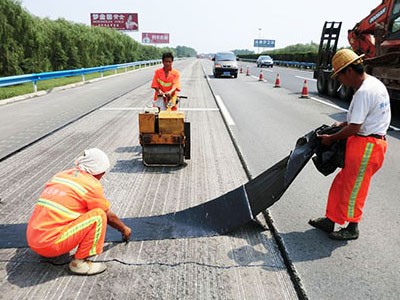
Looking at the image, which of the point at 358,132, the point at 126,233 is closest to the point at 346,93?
the point at 358,132

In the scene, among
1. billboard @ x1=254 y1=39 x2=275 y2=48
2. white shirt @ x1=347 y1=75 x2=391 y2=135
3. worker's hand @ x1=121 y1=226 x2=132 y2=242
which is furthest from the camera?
billboard @ x1=254 y1=39 x2=275 y2=48

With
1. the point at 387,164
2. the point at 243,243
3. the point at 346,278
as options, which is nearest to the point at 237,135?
the point at 387,164

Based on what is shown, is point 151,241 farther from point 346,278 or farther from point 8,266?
point 346,278

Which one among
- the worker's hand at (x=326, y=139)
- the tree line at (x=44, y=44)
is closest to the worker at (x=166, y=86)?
the worker's hand at (x=326, y=139)

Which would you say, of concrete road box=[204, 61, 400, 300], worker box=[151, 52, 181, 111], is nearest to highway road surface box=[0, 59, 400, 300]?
concrete road box=[204, 61, 400, 300]

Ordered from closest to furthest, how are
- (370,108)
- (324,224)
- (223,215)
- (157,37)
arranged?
(370,108), (324,224), (223,215), (157,37)

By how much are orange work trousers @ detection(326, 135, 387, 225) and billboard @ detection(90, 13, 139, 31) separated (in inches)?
2537

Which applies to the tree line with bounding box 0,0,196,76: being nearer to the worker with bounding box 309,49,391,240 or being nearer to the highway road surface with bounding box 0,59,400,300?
the highway road surface with bounding box 0,59,400,300

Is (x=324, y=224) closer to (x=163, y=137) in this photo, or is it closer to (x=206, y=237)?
(x=206, y=237)

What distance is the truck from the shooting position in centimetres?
972

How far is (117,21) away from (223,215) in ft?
213

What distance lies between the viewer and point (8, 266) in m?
3.02

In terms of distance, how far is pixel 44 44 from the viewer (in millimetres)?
20922

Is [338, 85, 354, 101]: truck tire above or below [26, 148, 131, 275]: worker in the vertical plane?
below
